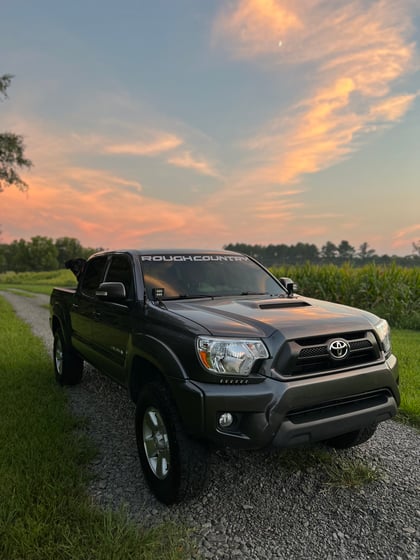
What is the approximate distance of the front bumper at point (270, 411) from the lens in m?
2.53

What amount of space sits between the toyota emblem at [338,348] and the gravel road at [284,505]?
42.3 inches

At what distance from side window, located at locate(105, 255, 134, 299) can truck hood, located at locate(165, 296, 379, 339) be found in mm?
518

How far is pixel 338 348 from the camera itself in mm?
2814

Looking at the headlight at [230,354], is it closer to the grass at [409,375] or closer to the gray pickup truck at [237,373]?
the gray pickup truck at [237,373]

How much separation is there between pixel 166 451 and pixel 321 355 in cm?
127

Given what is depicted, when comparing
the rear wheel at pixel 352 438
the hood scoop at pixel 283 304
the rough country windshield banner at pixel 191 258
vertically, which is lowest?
the rear wheel at pixel 352 438

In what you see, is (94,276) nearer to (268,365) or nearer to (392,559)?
(268,365)

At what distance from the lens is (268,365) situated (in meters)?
2.62

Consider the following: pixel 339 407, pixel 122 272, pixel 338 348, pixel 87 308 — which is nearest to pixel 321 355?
pixel 338 348

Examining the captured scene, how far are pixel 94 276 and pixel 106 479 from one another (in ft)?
8.07

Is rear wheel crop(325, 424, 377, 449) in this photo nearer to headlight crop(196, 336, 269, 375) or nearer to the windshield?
the windshield

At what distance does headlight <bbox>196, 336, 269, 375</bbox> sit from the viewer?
2613 mm

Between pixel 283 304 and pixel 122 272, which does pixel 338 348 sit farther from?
pixel 122 272

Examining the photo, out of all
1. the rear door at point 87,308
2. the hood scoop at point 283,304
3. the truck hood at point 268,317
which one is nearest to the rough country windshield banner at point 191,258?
the truck hood at point 268,317
